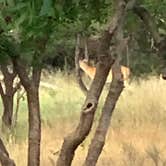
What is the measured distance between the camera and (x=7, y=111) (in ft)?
39.4

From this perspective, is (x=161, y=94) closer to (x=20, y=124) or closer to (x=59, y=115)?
(x=59, y=115)

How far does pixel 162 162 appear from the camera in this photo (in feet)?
25.7

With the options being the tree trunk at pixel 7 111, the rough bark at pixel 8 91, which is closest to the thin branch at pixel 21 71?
the rough bark at pixel 8 91

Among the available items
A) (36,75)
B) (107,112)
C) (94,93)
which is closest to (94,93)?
(94,93)

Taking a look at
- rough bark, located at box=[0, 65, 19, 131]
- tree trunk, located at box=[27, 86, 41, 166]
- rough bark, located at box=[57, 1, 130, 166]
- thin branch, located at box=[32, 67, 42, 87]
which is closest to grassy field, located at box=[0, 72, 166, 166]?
tree trunk, located at box=[27, 86, 41, 166]

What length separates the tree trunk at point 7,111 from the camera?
459 inches

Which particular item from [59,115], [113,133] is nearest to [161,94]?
[59,115]

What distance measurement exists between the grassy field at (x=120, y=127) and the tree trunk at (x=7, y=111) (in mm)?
217

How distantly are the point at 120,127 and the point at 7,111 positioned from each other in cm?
196

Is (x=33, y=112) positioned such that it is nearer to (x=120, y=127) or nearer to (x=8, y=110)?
(x=120, y=127)

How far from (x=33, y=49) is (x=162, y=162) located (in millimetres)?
3048

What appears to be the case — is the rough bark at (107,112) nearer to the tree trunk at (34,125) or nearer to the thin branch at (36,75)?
the tree trunk at (34,125)

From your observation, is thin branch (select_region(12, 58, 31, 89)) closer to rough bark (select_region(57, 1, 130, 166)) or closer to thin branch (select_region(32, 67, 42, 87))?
thin branch (select_region(32, 67, 42, 87))

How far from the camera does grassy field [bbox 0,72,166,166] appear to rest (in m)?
8.76
